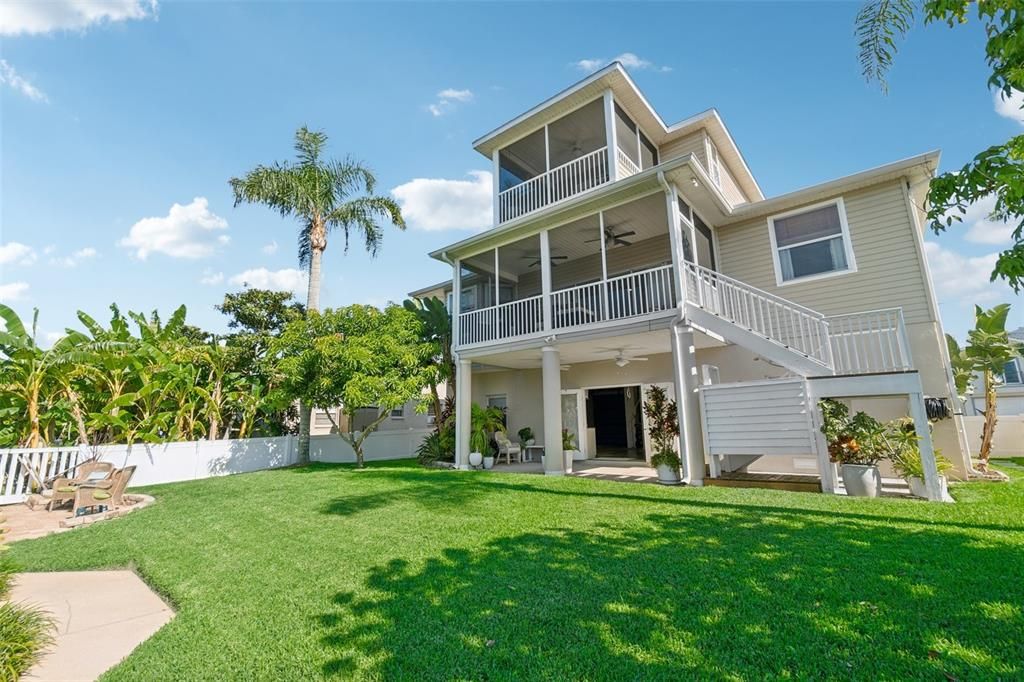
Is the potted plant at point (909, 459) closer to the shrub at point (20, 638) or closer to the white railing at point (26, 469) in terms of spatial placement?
the shrub at point (20, 638)

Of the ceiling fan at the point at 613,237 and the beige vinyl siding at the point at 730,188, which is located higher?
the beige vinyl siding at the point at 730,188

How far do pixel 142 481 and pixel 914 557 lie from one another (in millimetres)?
15612

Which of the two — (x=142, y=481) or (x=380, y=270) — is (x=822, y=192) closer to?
(x=380, y=270)

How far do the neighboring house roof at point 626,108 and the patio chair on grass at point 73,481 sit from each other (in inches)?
489

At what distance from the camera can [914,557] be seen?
402cm

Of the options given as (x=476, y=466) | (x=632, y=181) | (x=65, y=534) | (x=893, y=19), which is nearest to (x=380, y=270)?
Answer: (x=476, y=466)

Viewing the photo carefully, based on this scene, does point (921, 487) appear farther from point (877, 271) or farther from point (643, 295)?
point (643, 295)

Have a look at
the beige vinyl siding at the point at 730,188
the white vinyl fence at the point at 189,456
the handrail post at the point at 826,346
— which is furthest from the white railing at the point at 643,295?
the white vinyl fence at the point at 189,456

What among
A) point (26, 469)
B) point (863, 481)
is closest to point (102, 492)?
point (26, 469)

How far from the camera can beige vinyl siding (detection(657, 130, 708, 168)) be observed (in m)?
13.0

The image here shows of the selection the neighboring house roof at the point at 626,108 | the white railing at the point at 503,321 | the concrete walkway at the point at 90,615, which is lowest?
the concrete walkway at the point at 90,615

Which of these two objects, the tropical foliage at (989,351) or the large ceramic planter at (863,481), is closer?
the large ceramic planter at (863,481)

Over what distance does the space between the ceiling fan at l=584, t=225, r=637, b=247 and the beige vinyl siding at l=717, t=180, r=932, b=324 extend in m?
3.98

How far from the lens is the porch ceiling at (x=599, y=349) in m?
10.1
